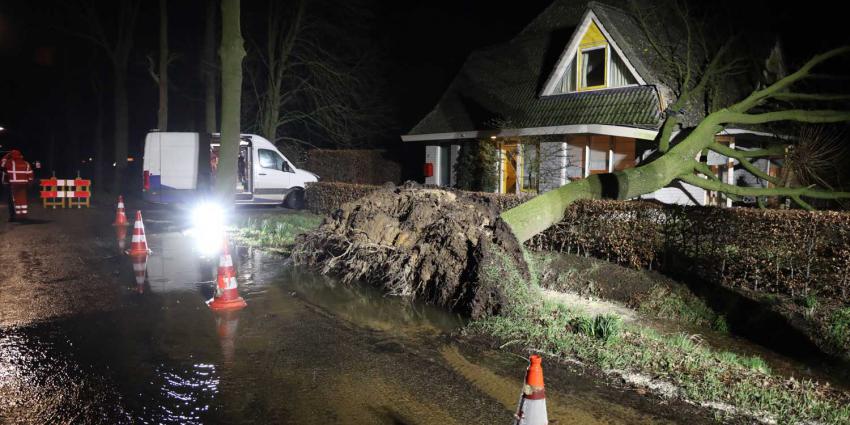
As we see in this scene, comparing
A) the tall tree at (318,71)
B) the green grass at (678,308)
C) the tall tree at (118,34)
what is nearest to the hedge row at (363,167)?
the tall tree at (318,71)

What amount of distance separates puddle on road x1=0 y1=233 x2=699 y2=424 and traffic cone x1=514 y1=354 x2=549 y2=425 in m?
0.97

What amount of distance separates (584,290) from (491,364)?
12.2 feet

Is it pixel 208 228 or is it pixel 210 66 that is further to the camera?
pixel 210 66

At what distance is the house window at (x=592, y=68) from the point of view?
18.0 m

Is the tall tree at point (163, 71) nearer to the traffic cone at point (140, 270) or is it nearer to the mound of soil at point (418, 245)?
the traffic cone at point (140, 270)

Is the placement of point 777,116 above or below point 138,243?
above

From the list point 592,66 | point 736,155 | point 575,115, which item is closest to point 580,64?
point 592,66

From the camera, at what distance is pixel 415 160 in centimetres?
2538

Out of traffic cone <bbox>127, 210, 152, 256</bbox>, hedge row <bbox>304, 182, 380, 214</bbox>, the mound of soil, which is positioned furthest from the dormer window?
traffic cone <bbox>127, 210, 152, 256</bbox>

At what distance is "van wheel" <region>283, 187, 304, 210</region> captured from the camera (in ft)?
69.5

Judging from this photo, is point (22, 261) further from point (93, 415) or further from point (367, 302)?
point (93, 415)

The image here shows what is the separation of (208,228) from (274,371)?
11038mm

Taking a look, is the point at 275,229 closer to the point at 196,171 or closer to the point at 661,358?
the point at 196,171

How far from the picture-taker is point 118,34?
3050cm
